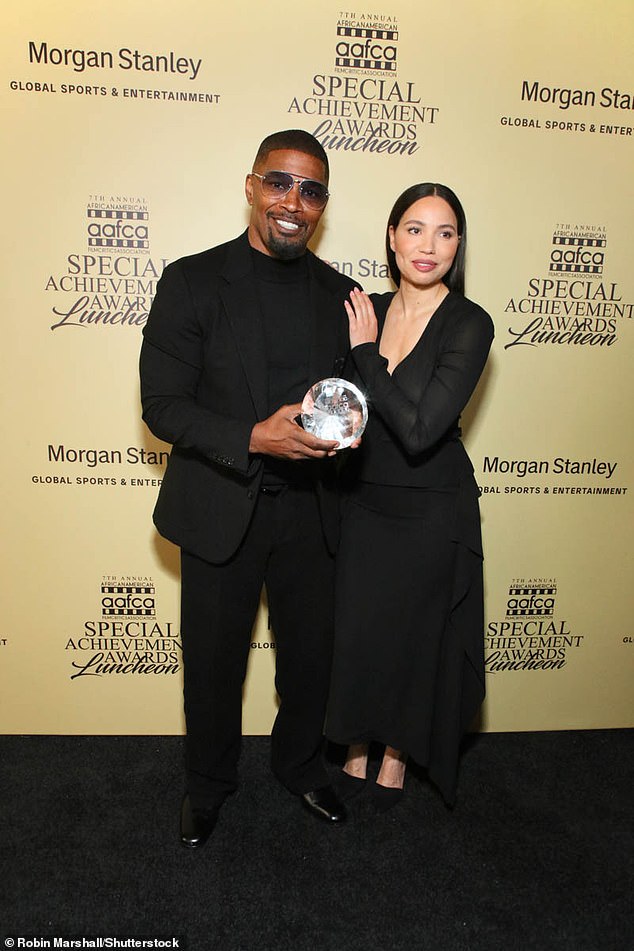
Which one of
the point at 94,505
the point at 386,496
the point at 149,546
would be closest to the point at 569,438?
the point at 386,496

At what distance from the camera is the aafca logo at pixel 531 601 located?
2.84 metres

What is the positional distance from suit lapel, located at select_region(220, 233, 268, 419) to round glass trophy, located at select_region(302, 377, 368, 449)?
271mm

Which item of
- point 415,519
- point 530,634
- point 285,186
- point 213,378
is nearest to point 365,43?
point 285,186

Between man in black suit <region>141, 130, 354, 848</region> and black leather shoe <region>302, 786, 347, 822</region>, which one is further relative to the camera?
black leather shoe <region>302, 786, 347, 822</region>

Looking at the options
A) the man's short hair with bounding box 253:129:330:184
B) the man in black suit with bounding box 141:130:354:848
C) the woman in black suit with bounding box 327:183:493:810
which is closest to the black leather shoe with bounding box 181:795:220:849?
the man in black suit with bounding box 141:130:354:848

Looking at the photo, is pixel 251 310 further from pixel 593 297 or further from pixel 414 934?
pixel 414 934

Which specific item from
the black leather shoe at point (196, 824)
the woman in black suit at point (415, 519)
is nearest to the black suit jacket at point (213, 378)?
the woman in black suit at point (415, 519)

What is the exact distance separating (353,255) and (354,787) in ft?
6.33

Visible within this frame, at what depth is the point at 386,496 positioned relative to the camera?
2.09m

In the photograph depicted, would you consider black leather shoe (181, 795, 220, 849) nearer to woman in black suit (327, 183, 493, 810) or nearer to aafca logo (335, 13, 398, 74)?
woman in black suit (327, 183, 493, 810)

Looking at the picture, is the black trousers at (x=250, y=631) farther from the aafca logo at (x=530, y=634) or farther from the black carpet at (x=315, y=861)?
the aafca logo at (x=530, y=634)

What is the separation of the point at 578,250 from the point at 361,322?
1070mm

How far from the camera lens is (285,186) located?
1896 millimetres

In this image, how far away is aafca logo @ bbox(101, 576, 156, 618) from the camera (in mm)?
2697
